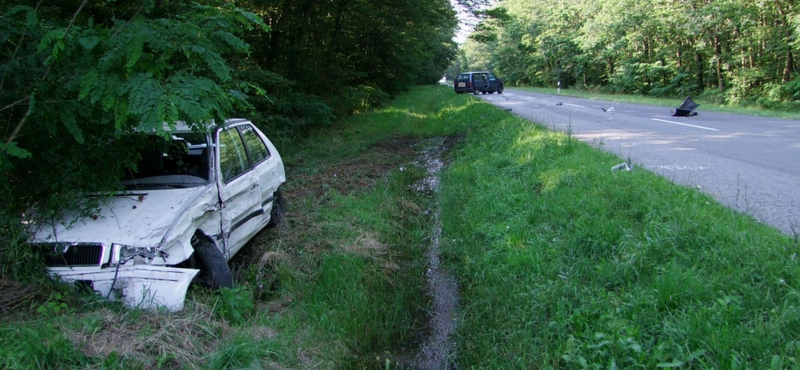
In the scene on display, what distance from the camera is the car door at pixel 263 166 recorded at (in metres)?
5.68

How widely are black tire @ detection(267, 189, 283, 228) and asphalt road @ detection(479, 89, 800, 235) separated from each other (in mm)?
5016

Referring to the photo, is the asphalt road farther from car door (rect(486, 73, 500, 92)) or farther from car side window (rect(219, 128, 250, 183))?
car door (rect(486, 73, 500, 92))

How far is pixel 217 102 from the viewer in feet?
12.5

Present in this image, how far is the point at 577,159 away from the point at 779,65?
2166 cm

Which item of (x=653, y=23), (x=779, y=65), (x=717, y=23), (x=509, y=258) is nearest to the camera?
(x=509, y=258)

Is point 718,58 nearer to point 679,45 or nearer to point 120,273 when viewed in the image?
point 679,45

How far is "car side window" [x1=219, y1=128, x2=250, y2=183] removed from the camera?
486 centimetres

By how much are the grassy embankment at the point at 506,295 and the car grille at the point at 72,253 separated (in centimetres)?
25

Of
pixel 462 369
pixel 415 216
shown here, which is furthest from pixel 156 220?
pixel 415 216

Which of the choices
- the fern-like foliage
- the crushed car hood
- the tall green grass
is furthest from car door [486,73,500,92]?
the crushed car hood

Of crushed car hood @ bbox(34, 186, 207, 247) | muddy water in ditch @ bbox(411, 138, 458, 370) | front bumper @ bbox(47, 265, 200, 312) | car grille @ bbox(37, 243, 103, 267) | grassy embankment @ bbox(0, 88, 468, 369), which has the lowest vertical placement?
muddy water in ditch @ bbox(411, 138, 458, 370)

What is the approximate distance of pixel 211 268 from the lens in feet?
13.4

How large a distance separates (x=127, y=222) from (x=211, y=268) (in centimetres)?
73

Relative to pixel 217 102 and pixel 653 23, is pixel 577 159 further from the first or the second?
pixel 653 23
